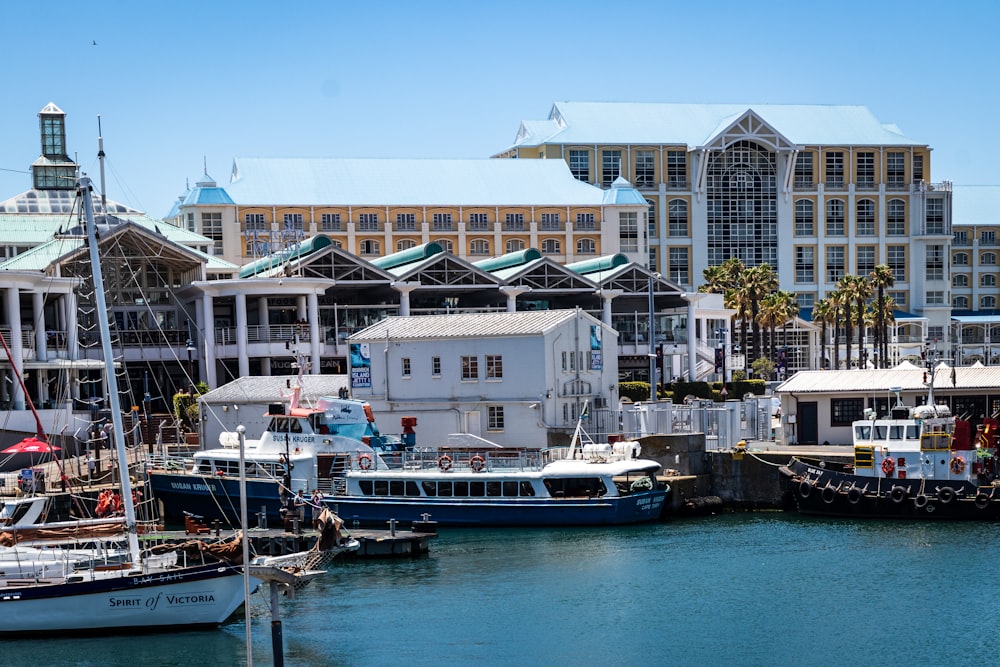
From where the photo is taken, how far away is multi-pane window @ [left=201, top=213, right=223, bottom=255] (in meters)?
107

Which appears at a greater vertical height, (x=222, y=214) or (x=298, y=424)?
(x=222, y=214)

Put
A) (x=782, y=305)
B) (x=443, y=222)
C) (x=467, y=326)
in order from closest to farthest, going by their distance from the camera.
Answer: (x=467, y=326), (x=782, y=305), (x=443, y=222)

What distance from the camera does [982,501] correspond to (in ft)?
186

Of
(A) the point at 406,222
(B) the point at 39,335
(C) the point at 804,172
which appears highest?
(C) the point at 804,172

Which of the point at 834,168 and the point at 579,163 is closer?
the point at 579,163

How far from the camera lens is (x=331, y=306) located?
3492 inches

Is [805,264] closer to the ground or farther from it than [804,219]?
closer to the ground

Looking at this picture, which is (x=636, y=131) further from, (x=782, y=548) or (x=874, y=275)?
(x=782, y=548)

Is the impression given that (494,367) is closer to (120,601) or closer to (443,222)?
(120,601)

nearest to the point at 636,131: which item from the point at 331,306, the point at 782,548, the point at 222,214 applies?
the point at 222,214

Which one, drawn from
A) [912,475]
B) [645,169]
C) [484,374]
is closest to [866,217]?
[645,169]

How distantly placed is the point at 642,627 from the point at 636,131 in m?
101

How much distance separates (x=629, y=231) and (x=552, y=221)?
6620mm

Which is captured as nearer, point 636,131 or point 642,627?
point 642,627
